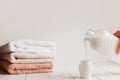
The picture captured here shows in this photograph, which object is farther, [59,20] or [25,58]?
[59,20]

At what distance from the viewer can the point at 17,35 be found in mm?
1187

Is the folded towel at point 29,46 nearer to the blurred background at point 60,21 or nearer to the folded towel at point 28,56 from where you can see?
the folded towel at point 28,56

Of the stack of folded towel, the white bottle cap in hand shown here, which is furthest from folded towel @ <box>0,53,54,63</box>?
the white bottle cap in hand

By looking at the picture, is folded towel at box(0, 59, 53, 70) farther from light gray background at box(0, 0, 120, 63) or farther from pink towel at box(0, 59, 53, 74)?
light gray background at box(0, 0, 120, 63)

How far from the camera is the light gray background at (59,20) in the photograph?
118cm

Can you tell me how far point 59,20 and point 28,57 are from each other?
0.37 meters

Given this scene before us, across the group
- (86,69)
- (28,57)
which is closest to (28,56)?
(28,57)

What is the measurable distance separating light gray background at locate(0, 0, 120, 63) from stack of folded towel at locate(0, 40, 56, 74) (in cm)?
23

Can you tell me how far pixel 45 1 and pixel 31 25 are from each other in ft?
0.50

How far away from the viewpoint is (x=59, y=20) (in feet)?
4.05

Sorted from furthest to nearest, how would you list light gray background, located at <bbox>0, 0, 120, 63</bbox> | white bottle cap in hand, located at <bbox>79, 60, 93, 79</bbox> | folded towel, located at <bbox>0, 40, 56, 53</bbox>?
light gray background, located at <bbox>0, 0, 120, 63</bbox> < folded towel, located at <bbox>0, 40, 56, 53</bbox> < white bottle cap in hand, located at <bbox>79, 60, 93, 79</bbox>

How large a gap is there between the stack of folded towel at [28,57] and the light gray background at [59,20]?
23 cm

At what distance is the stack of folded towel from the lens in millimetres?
920

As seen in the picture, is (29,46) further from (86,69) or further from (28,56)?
(86,69)
